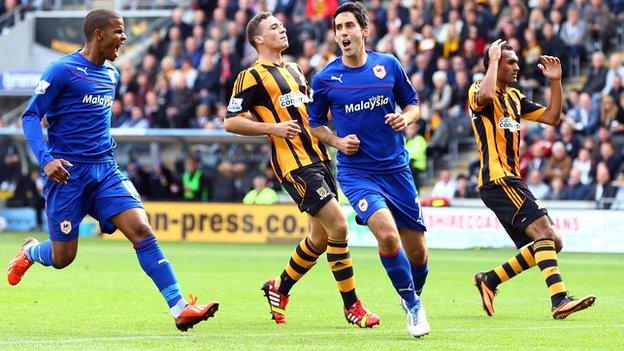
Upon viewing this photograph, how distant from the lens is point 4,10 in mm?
38781

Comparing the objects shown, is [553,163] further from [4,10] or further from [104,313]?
[4,10]

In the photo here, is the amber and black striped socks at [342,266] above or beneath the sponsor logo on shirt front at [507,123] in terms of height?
beneath

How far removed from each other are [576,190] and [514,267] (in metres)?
12.6

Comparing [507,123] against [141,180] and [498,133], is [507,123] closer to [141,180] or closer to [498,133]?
[498,133]

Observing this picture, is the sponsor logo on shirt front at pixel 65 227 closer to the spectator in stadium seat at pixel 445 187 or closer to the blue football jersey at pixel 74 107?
the blue football jersey at pixel 74 107

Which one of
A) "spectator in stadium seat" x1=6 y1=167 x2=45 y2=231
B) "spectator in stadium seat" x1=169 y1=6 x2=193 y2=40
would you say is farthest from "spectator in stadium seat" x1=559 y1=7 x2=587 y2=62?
"spectator in stadium seat" x1=6 y1=167 x2=45 y2=231

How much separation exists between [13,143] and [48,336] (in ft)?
76.3

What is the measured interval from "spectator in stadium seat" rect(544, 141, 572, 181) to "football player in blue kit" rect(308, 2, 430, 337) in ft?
47.3

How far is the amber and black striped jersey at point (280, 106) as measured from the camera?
1127cm

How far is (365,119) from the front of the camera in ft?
36.2

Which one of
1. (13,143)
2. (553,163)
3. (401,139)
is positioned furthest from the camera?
(13,143)

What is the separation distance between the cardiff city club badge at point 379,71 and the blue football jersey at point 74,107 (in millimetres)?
2135

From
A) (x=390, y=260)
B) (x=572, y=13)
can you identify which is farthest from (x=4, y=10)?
(x=390, y=260)

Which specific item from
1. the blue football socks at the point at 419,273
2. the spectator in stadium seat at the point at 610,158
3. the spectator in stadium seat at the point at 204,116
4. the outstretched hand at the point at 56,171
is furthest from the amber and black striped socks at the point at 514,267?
the spectator in stadium seat at the point at 204,116
